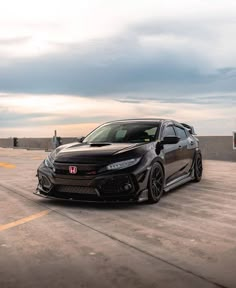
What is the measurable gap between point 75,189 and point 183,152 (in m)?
2.86

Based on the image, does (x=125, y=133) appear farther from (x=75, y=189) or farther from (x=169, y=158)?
(x=75, y=189)

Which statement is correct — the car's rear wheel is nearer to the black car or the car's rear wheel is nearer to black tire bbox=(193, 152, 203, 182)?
black tire bbox=(193, 152, 203, 182)

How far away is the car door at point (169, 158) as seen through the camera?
780 cm

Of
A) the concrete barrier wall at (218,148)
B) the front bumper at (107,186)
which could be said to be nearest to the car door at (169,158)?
the front bumper at (107,186)

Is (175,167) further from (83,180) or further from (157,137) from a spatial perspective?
(83,180)

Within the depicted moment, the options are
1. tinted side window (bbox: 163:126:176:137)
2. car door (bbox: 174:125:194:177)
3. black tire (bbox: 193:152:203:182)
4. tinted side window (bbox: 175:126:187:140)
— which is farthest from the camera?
black tire (bbox: 193:152:203:182)

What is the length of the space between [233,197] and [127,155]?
2.27 meters

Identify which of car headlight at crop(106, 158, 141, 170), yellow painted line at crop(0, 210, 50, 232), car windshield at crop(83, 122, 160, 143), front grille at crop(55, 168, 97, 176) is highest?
car windshield at crop(83, 122, 160, 143)

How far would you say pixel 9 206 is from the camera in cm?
708

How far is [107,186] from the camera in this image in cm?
664

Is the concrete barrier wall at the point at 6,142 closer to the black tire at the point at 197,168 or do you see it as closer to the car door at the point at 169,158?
the black tire at the point at 197,168

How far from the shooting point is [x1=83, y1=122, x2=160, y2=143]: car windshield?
25.7 feet

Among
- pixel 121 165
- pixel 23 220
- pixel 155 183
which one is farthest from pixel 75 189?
pixel 155 183

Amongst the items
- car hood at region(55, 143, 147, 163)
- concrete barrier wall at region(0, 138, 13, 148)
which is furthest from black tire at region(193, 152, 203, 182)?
concrete barrier wall at region(0, 138, 13, 148)
